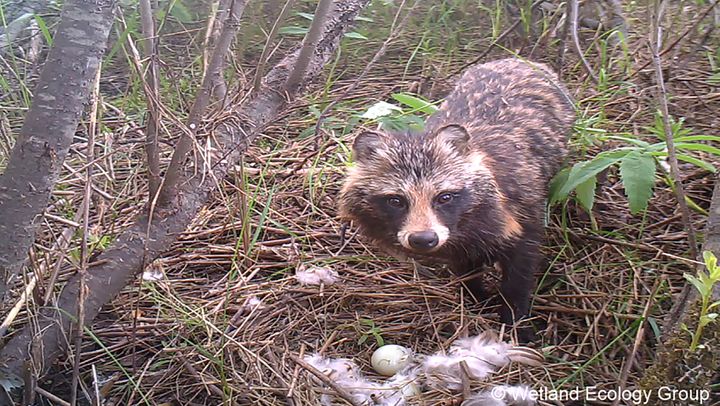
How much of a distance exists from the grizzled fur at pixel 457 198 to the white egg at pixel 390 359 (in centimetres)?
45

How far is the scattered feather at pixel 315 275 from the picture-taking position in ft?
12.1

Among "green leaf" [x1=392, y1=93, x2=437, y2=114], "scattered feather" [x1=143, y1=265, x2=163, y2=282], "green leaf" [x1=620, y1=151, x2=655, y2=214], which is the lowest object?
"scattered feather" [x1=143, y1=265, x2=163, y2=282]

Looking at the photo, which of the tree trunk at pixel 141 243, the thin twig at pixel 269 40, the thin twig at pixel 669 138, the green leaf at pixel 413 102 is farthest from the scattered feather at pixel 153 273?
the thin twig at pixel 669 138

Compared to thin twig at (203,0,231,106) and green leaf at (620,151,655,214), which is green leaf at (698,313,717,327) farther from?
thin twig at (203,0,231,106)

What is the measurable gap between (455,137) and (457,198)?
0.31 metres

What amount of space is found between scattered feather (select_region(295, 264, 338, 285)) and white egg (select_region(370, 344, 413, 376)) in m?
0.65

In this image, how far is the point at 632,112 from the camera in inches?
179

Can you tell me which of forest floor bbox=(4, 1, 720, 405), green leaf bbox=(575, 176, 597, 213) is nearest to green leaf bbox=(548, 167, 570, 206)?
forest floor bbox=(4, 1, 720, 405)

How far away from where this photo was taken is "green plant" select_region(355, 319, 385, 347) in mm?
3293

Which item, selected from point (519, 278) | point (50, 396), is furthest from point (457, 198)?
point (50, 396)

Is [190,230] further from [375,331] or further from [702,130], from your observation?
[702,130]

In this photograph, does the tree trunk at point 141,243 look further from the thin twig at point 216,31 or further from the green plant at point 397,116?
the green plant at point 397,116

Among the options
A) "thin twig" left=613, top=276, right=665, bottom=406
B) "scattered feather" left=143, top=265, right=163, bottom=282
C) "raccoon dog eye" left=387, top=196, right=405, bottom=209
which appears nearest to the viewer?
"thin twig" left=613, top=276, right=665, bottom=406

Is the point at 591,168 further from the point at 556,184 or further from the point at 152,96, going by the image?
the point at 152,96
